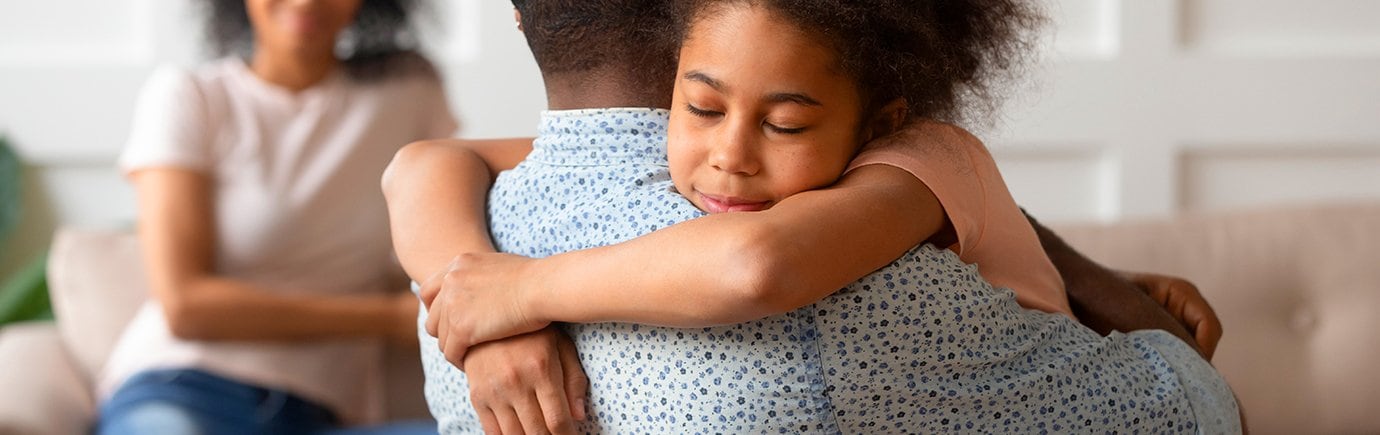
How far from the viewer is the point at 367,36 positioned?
2.31 meters

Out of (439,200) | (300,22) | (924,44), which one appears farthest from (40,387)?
(924,44)

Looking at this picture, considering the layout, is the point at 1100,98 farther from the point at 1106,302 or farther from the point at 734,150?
the point at 734,150

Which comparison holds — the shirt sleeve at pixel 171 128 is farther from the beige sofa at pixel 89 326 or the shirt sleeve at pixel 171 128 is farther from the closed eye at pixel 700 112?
the closed eye at pixel 700 112

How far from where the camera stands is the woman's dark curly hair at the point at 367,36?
2.29 meters

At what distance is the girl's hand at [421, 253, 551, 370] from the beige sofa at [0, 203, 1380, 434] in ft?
4.20

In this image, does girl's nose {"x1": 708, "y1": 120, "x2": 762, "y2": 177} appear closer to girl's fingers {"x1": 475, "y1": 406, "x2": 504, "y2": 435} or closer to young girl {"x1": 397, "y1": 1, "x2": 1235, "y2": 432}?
young girl {"x1": 397, "y1": 1, "x2": 1235, "y2": 432}

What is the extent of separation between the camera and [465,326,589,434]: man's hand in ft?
2.92

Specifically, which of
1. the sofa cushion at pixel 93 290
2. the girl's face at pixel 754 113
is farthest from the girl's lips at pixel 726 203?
the sofa cushion at pixel 93 290

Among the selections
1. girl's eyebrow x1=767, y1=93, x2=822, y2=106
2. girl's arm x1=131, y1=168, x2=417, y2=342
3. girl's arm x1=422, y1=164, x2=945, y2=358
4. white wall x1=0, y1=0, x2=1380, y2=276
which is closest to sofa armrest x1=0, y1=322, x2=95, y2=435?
girl's arm x1=131, y1=168, x2=417, y2=342

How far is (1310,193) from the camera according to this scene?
275 centimetres

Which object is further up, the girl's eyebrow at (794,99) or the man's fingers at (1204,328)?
the girl's eyebrow at (794,99)

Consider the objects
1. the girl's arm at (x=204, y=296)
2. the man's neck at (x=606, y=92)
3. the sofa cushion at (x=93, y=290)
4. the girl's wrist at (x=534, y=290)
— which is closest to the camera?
the girl's wrist at (x=534, y=290)

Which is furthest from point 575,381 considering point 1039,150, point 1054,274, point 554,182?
point 1039,150

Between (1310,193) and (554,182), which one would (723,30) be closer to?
(554,182)
